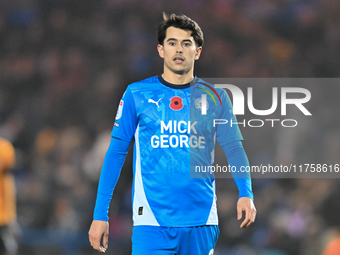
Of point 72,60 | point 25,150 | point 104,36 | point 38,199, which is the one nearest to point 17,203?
point 38,199

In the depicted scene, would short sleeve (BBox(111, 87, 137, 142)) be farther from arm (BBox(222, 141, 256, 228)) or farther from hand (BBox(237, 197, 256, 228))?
hand (BBox(237, 197, 256, 228))

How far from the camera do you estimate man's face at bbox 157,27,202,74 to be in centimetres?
289

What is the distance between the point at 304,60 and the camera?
7199 mm

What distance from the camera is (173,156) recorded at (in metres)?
2.78

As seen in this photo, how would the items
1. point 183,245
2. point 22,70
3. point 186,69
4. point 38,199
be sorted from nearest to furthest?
1. point 183,245
2. point 186,69
3. point 38,199
4. point 22,70

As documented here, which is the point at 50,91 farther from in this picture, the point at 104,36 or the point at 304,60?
the point at 304,60

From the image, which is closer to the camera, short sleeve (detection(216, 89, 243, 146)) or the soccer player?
the soccer player

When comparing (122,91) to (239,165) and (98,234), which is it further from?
(98,234)

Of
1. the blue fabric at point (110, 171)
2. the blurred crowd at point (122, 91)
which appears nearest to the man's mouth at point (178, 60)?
the blue fabric at point (110, 171)

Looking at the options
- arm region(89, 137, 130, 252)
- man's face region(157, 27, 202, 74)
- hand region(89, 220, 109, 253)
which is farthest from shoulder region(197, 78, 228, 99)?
hand region(89, 220, 109, 253)

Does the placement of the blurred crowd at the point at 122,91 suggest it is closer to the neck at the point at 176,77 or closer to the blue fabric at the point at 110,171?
the blue fabric at the point at 110,171

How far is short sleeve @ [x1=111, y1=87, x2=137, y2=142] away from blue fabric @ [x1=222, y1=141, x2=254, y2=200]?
58cm

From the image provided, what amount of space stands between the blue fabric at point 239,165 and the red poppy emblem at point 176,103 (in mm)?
369

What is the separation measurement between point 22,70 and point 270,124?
3.99 m
